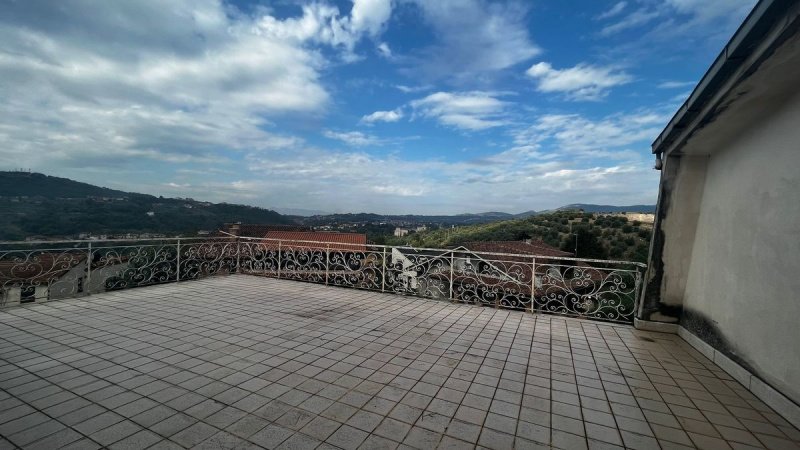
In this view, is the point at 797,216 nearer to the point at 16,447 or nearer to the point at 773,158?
the point at 773,158

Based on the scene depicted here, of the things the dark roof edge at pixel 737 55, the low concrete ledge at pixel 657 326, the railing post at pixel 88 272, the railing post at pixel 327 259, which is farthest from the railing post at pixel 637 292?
the railing post at pixel 88 272

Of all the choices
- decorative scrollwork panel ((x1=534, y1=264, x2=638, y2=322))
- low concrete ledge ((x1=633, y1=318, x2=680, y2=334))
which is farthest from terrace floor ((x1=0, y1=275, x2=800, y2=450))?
decorative scrollwork panel ((x1=534, y1=264, x2=638, y2=322))

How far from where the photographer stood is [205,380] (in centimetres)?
312

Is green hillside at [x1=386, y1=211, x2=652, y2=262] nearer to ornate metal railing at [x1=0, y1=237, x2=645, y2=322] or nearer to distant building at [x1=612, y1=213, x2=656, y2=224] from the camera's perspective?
distant building at [x1=612, y1=213, x2=656, y2=224]

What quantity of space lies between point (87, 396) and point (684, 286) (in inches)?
282

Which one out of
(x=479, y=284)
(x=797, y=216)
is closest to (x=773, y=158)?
(x=797, y=216)

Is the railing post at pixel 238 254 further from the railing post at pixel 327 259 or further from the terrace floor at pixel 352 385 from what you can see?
the terrace floor at pixel 352 385

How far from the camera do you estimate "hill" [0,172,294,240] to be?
15234mm

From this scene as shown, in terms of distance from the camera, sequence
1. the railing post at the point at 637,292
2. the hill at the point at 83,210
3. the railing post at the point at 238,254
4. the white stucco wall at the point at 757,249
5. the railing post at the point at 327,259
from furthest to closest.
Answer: the hill at the point at 83,210
the railing post at the point at 238,254
the railing post at the point at 327,259
the railing post at the point at 637,292
the white stucco wall at the point at 757,249

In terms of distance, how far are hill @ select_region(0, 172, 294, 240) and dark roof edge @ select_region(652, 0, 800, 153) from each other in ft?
45.5

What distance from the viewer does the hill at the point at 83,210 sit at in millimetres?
15234

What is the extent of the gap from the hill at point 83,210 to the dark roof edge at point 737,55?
1388 centimetres

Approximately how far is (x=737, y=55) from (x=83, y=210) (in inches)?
990

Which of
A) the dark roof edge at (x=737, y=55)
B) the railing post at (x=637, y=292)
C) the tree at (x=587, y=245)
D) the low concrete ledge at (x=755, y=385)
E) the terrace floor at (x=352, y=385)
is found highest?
the dark roof edge at (x=737, y=55)
